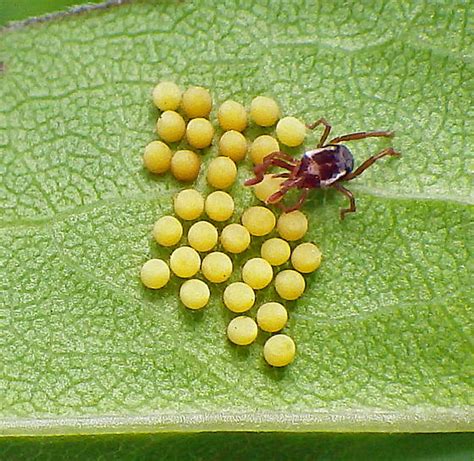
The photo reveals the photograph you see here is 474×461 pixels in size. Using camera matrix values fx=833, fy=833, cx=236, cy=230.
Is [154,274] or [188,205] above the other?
[188,205]

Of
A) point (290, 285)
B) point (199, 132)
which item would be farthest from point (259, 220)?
point (199, 132)

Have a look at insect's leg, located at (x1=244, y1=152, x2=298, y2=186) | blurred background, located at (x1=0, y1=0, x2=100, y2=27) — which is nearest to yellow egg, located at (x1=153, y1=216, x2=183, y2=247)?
insect's leg, located at (x1=244, y1=152, x2=298, y2=186)

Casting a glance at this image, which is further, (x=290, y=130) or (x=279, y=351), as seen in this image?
(x=290, y=130)

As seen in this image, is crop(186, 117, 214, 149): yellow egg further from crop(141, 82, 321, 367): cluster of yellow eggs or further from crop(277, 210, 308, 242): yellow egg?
crop(277, 210, 308, 242): yellow egg

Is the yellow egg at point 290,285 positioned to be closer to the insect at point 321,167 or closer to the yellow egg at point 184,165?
the insect at point 321,167

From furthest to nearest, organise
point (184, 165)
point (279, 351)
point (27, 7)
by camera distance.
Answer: point (27, 7), point (184, 165), point (279, 351)

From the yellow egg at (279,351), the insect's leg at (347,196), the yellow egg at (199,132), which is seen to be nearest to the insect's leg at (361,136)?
the insect's leg at (347,196)

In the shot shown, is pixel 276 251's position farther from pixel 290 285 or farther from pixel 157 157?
pixel 157 157

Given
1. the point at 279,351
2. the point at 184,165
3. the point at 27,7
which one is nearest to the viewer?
the point at 279,351
